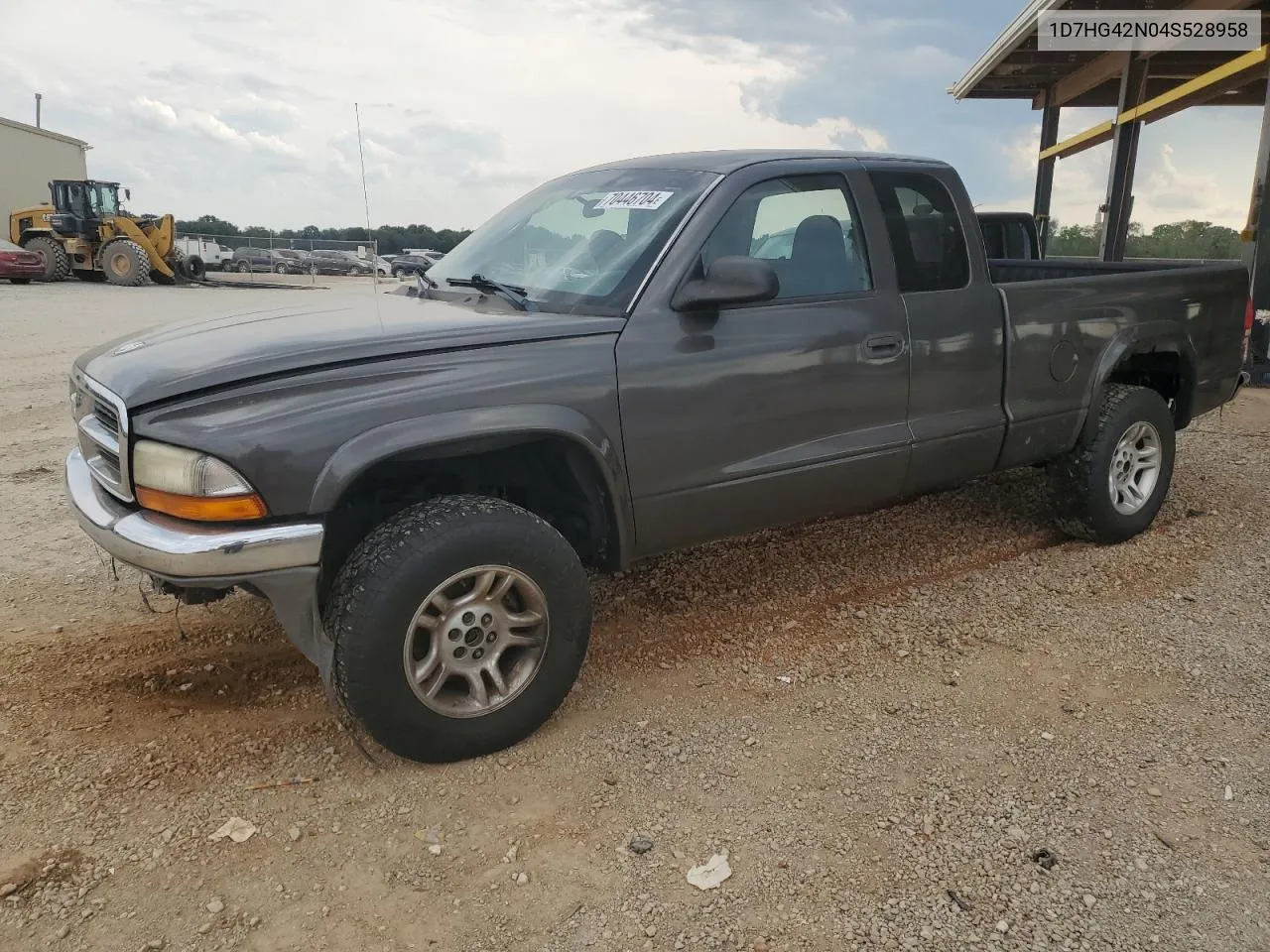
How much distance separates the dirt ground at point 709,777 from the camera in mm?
2279

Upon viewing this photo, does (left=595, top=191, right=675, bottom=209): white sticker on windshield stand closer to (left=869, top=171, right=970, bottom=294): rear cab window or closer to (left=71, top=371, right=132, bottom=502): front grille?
(left=869, top=171, right=970, bottom=294): rear cab window

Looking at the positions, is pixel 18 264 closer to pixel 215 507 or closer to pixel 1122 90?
pixel 1122 90

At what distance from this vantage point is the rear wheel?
79.5 feet

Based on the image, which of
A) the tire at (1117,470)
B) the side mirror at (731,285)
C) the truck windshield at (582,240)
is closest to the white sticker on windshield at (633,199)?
the truck windshield at (582,240)

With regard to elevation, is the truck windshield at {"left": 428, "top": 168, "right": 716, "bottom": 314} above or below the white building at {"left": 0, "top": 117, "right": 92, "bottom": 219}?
below

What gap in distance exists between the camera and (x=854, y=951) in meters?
2.17

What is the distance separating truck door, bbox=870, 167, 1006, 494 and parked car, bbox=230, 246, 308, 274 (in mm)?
38570

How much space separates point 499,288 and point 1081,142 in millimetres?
12320

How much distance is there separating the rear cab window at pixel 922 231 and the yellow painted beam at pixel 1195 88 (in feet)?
24.3

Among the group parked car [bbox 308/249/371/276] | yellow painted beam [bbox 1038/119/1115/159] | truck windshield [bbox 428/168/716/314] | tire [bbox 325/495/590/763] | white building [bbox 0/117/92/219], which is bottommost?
tire [bbox 325/495/590/763]

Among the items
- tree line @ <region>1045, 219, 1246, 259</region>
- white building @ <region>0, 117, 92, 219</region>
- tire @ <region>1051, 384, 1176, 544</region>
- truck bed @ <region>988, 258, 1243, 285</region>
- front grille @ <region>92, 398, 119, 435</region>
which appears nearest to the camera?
front grille @ <region>92, 398, 119, 435</region>

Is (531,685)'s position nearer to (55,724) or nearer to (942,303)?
(55,724)

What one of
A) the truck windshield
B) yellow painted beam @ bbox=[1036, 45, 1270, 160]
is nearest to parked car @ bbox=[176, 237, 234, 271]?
yellow painted beam @ bbox=[1036, 45, 1270, 160]

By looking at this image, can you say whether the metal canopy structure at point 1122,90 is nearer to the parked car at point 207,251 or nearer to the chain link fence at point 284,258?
the parked car at point 207,251
